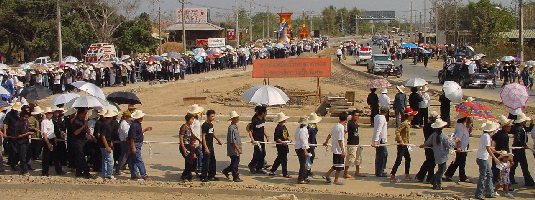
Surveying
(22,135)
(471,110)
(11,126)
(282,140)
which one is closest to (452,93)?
(471,110)

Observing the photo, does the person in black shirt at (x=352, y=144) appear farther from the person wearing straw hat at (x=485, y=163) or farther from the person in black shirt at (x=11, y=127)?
the person in black shirt at (x=11, y=127)

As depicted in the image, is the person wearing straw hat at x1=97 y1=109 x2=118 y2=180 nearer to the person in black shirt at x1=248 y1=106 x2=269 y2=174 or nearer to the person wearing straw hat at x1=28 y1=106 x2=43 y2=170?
the person wearing straw hat at x1=28 y1=106 x2=43 y2=170

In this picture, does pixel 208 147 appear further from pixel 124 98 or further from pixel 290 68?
pixel 290 68

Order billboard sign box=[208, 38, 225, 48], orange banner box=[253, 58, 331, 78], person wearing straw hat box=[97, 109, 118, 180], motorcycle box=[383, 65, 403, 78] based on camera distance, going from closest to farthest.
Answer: person wearing straw hat box=[97, 109, 118, 180] → orange banner box=[253, 58, 331, 78] → motorcycle box=[383, 65, 403, 78] → billboard sign box=[208, 38, 225, 48]

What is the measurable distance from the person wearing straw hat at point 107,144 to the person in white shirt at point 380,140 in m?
5.01

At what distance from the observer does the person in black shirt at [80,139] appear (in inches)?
565

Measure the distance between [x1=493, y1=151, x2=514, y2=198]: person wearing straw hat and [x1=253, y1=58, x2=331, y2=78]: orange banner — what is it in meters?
14.8

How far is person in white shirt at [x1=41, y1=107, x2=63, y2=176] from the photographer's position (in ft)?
48.3

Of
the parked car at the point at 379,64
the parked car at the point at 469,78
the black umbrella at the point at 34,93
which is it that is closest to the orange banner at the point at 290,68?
the black umbrella at the point at 34,93

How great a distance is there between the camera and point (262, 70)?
1089 inches

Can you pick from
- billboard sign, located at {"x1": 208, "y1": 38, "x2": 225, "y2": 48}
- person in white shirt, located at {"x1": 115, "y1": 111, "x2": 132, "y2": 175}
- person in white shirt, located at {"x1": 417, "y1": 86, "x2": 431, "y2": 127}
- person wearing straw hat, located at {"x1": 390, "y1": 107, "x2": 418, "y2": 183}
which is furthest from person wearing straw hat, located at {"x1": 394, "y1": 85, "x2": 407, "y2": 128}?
billboard sign, located at {"x1": 208, "y1": 38, "x2": 225, "y2": 48}

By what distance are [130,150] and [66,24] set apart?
180 ft

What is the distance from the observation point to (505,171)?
12547 millimetres

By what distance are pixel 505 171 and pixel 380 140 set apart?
2399 mm
